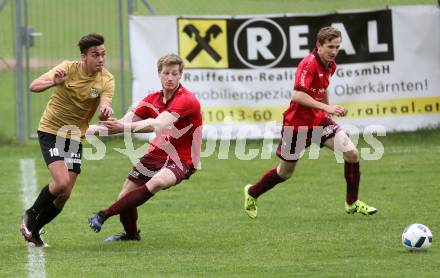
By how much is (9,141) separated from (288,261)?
9833mm

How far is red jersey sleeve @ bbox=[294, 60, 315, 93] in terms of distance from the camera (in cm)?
1134

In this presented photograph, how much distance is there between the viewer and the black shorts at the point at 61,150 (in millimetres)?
10205

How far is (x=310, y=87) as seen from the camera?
11.4 meters

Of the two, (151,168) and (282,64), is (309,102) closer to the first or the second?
(151,168)

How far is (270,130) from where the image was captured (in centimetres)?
1773

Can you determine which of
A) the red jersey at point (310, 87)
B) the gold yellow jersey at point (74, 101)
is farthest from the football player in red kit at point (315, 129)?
the gold yellow jersey at point (74, 101)

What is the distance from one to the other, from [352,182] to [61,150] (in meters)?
3.06

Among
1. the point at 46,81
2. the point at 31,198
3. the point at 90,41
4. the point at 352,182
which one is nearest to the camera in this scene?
the point at 46,81

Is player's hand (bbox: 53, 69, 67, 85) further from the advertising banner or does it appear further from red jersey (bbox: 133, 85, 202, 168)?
the advertising banner

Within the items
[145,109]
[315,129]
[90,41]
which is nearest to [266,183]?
[315,129]

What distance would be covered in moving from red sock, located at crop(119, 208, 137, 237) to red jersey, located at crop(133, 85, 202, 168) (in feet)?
1.81

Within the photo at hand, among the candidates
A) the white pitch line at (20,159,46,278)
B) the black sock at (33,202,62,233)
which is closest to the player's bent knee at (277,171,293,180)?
the black sock at (33,202,62,233)

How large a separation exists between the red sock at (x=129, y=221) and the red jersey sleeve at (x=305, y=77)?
216 cm

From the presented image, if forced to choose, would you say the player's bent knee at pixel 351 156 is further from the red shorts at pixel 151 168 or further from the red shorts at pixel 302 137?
the red shorts at pixel 151 168
